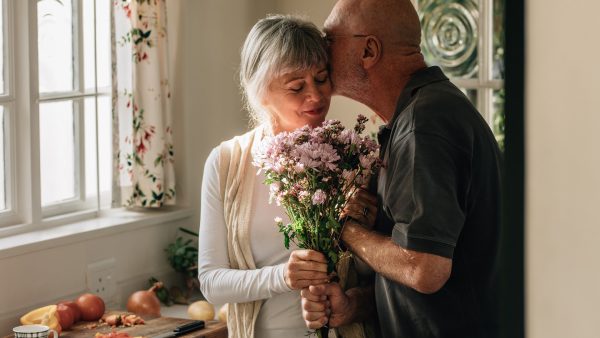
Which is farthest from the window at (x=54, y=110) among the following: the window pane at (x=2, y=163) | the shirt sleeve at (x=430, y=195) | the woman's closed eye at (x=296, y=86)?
the shirt sleeve at (x=430, y=195)

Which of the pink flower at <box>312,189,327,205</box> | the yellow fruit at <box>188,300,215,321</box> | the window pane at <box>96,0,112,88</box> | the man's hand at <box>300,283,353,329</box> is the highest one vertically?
the window pane at <box>96,0,112,88</box>

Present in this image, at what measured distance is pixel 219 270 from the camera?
1700 mm

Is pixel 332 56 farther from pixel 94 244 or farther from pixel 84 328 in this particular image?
pixel 94 244

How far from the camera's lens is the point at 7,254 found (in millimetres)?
2420

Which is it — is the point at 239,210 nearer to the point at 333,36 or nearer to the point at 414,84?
the point at 333,36

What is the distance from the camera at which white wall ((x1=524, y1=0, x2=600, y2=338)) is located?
0.26 metres

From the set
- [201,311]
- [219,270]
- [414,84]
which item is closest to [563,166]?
[414,84]

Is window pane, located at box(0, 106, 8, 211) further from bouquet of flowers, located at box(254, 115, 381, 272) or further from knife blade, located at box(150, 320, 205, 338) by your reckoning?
bouquet of flowers, located at box(254, 115, 381, 272)

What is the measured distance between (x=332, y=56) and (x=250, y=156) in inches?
14.8

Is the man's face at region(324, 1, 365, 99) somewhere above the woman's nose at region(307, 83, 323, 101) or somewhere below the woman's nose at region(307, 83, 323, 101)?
above

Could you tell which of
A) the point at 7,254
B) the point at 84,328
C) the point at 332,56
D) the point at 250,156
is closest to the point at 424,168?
the point at 332,56

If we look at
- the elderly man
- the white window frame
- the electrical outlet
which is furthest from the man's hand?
the white window frame

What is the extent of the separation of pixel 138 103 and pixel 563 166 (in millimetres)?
2907

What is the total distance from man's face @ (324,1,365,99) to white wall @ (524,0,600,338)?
44.2 inches
